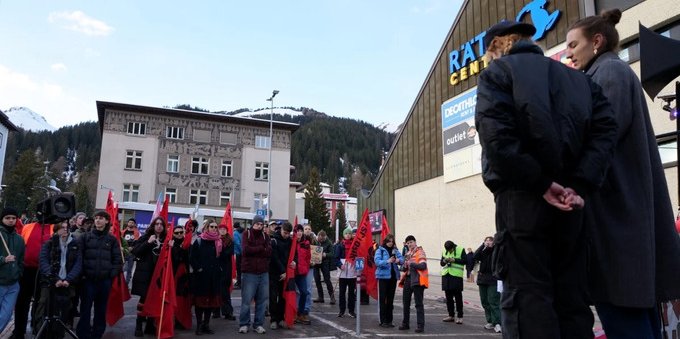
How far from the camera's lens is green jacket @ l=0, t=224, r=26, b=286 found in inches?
277

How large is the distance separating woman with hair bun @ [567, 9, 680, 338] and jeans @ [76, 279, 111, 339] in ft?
23.8

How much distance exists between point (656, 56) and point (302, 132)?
552ft

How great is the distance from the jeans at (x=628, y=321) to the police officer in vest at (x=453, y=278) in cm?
920

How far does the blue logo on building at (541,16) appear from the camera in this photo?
1797cm

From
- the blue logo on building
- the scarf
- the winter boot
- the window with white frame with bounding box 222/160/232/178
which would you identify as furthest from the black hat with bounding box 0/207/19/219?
the window with white frame with bounding box 222/160/232/178

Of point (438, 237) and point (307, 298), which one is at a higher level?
point (438, 237)

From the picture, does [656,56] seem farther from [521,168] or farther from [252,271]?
[252,271]

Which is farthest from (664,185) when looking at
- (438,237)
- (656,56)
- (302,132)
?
(302,132)

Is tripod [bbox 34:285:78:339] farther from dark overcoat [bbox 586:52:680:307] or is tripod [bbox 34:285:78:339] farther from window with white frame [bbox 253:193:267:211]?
window with white frame [bbox 253:193:267:211]

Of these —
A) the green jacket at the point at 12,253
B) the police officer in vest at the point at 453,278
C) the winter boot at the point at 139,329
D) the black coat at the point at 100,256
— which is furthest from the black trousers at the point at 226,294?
the police officer in vest at the point at 453,278

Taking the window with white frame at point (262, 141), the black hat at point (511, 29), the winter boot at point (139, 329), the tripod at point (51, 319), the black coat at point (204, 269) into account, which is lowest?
the winter boot at point (139, 329)

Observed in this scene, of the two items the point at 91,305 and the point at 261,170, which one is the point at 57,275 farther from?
the point at 261,170

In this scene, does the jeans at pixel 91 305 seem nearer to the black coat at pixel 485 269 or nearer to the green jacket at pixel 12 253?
the green jacket at pixel 12 253

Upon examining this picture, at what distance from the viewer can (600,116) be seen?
7.58 feet
